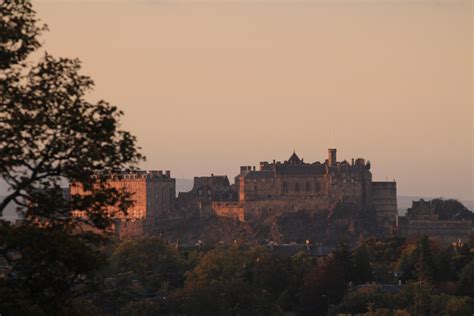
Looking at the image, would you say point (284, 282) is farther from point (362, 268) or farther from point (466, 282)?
point (466, 282)

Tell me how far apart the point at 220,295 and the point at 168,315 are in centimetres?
718

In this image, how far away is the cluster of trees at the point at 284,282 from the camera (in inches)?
4181

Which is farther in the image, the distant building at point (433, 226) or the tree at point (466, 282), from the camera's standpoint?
the distant building at point (433, 226)

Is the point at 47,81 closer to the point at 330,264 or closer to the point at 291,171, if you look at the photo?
the point at 330,264

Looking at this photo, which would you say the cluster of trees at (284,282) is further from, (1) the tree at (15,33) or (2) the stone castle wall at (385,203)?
(1) the tree at (15,33)

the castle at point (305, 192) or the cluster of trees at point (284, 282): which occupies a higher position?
the castle at point (305, 192)

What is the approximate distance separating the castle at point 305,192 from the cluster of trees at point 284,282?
41.7 m

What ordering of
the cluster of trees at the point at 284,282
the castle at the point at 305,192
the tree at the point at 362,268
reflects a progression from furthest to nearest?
the castle at the point at 305,192 < the tree at the point at 362,268 < the cluster of trees at the point at 284,282

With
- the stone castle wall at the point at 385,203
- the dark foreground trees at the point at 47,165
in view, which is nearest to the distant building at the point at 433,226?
the stone castle wall at the point at 385,203

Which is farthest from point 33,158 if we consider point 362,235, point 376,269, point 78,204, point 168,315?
point 362,235

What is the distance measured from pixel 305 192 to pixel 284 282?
68.8m

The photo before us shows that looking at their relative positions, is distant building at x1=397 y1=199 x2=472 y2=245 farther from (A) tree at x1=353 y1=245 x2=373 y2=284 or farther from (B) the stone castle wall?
(A) tree at x1=353 y1=245 x2=373 y2=284

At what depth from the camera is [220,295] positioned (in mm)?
111312

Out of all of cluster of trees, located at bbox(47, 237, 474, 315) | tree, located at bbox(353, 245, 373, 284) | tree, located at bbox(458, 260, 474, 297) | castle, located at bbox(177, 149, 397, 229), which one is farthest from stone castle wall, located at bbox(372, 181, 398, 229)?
tree, located at bbox(458, 260, 474, 297)
